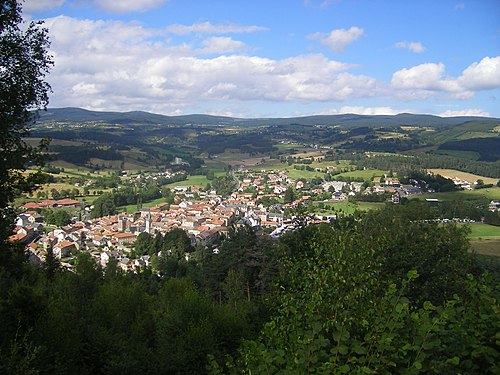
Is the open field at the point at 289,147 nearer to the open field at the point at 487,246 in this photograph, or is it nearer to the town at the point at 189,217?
the town at the point at 189,217

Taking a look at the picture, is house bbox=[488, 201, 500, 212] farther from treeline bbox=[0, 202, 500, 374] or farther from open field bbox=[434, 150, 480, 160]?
open field bbox=[434, 150, 480, 160]

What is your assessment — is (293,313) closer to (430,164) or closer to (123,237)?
(123,237)

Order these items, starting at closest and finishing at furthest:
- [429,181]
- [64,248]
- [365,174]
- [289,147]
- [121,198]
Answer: [64,248] < [429,181] < [121,198] < [365,174] < [289,147]

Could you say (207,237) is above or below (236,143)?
below

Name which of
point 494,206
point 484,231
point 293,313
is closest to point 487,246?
point 484,231

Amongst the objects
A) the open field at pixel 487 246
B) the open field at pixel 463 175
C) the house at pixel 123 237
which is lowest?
the house at pixel 123 237

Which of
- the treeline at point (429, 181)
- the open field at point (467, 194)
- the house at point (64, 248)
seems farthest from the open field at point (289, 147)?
the house at point (64, 248)

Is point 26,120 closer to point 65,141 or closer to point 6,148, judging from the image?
point 6,148

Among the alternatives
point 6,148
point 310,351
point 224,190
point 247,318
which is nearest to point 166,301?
point 247,318
